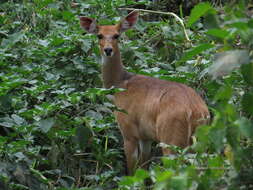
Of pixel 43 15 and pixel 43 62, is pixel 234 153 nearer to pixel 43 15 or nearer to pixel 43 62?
pixel 43 62

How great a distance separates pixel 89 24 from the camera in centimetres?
921

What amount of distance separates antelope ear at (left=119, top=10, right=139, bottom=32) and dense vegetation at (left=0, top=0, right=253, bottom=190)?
1.36ft

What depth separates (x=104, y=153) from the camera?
766 cm

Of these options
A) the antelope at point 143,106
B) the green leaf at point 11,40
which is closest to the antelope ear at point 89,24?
the antelope at point 143,106

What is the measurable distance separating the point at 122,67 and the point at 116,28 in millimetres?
537

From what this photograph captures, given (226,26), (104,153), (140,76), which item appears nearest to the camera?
(226,26)

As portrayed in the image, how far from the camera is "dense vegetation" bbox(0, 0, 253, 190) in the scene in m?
3.96

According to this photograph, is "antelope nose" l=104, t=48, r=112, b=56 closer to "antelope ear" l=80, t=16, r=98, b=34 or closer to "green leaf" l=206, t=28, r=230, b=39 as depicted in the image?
"antelope ear" l=80, t=16, r=98, b=34

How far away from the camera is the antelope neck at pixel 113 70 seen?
8812 millimetres

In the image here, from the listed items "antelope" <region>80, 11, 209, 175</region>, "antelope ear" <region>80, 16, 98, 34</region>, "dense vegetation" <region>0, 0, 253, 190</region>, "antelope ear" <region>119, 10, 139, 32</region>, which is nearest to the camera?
"dense vegetation" <region>0, 0, 253, 190</region>

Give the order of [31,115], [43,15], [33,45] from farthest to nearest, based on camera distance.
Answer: [43,15], [33,45], [31,115]

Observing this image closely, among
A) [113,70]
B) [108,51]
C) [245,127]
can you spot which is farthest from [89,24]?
[245,127]

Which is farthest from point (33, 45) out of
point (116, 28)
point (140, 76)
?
point (140, 76)

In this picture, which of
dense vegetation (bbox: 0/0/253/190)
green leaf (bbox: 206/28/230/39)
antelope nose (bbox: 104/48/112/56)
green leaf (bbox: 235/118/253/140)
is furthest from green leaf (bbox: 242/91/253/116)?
antelope nose (bbox: 104/48/112/56)
